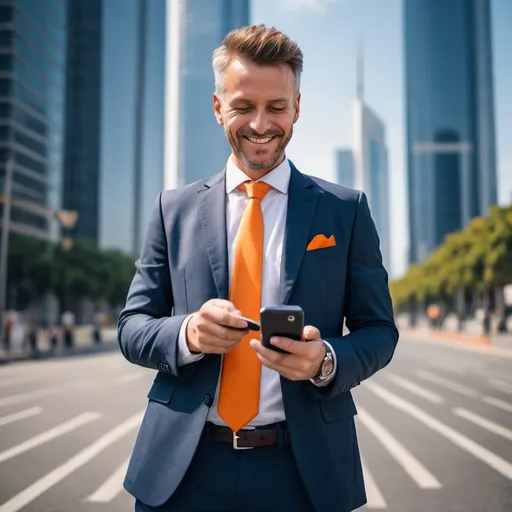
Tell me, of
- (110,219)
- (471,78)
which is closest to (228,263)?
(110,219)

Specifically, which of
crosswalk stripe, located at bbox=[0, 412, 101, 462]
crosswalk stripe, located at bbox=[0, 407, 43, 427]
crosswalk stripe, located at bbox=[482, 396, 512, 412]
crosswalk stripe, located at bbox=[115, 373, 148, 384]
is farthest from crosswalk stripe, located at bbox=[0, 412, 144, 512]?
crosswalk stripe, located at bbox=[482, 396, 512, 412]

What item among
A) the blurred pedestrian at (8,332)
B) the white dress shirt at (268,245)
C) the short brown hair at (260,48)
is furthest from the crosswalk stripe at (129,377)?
the short brown hair at (260,48)

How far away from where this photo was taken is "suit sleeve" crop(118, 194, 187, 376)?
1857 millimetres

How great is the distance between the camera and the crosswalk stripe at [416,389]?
37.8 ft

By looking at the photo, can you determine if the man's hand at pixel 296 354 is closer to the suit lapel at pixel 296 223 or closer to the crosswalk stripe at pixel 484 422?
the suit lapel at pixel 296 223

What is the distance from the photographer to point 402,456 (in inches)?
271

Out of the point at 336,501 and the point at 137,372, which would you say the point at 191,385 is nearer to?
the point at 336,501

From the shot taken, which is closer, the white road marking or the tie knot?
the tie knot

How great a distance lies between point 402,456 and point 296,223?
5753mm

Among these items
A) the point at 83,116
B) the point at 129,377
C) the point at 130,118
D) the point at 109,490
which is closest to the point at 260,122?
the point at 109,490

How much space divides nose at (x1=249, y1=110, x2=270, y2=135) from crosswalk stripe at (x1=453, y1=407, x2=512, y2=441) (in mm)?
7171

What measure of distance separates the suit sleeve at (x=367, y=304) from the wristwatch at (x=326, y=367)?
100mm

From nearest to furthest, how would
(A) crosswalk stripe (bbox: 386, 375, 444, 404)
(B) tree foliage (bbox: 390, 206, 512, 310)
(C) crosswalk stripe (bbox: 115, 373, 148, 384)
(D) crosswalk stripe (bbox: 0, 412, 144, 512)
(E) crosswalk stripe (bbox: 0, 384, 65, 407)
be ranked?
1. (D) crosswalk stripe (bbox: 0, 412, 144, 512)
2. (E) crosswalk stripe (bbox: 0, 384, 65, 407)
3. (A) crosswalk stripe (bbox: 386, 375, 444, 404)
4. (C) crosswalk stripe (bbox: 115, 373, 148, 384)
5. (B) tree foliage (bbox: 390, 206, 512, 310)

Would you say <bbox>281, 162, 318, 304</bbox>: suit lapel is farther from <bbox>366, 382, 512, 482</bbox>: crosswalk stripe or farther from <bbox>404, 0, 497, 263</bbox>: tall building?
<bbox>404, 0, 497, 263</bbox>: tall building
